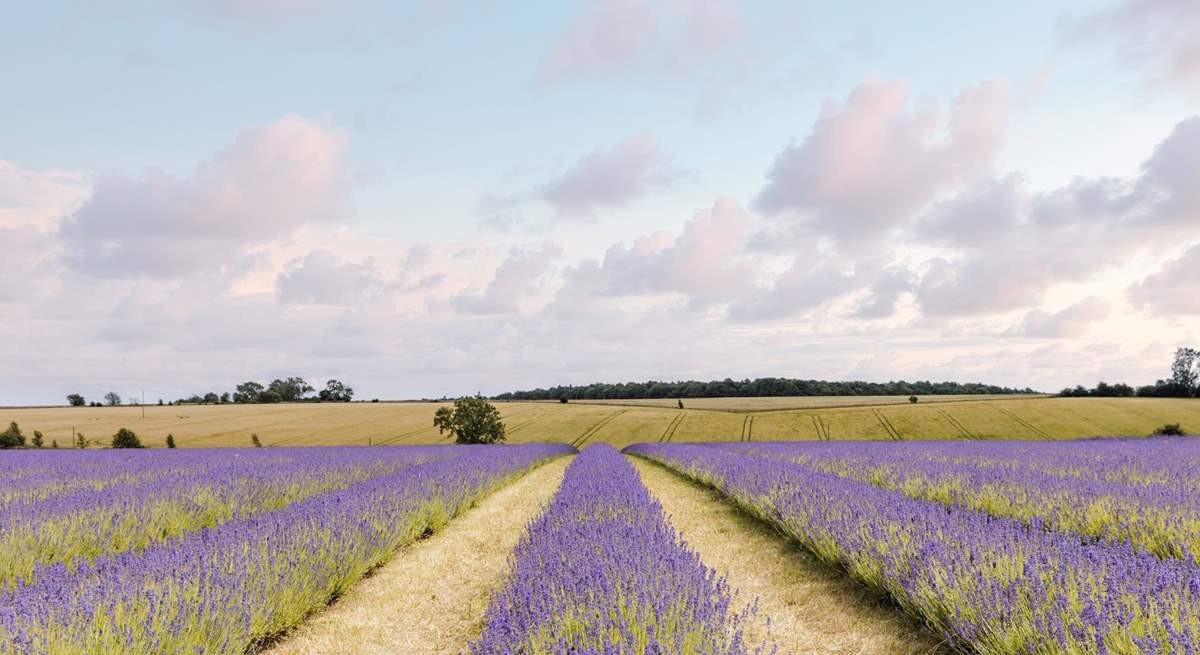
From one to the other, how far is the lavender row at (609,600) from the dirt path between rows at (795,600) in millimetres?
327

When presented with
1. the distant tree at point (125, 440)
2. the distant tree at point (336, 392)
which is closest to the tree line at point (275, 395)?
the distant tree at point (336, 392)

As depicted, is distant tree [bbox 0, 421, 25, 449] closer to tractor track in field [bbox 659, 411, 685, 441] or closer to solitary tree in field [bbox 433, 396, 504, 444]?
solitary tree in field [bbox 433, 396, 504, 444]

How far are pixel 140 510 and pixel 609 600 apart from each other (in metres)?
6.74

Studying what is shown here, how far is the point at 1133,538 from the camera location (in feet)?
18.9

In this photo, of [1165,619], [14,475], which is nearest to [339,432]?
[14,475]

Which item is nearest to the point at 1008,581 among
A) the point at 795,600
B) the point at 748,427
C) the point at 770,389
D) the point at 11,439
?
the point at 795,600

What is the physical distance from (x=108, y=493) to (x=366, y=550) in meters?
4.90

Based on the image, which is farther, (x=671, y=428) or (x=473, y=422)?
(x=671, y=428)

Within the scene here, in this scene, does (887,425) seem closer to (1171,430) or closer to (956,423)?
A: (956,423)

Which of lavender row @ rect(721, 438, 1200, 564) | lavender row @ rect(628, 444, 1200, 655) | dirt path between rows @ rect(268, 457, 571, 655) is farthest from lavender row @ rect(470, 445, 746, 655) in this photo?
lavender row @ rect(721, 438, 1200, 564)

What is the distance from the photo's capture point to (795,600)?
5336 mm

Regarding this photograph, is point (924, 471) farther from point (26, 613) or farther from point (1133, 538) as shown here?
→ point (26, 613)

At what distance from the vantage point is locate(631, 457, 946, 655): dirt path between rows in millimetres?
4293

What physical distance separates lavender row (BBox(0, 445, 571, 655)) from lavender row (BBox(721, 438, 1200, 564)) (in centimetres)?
626
